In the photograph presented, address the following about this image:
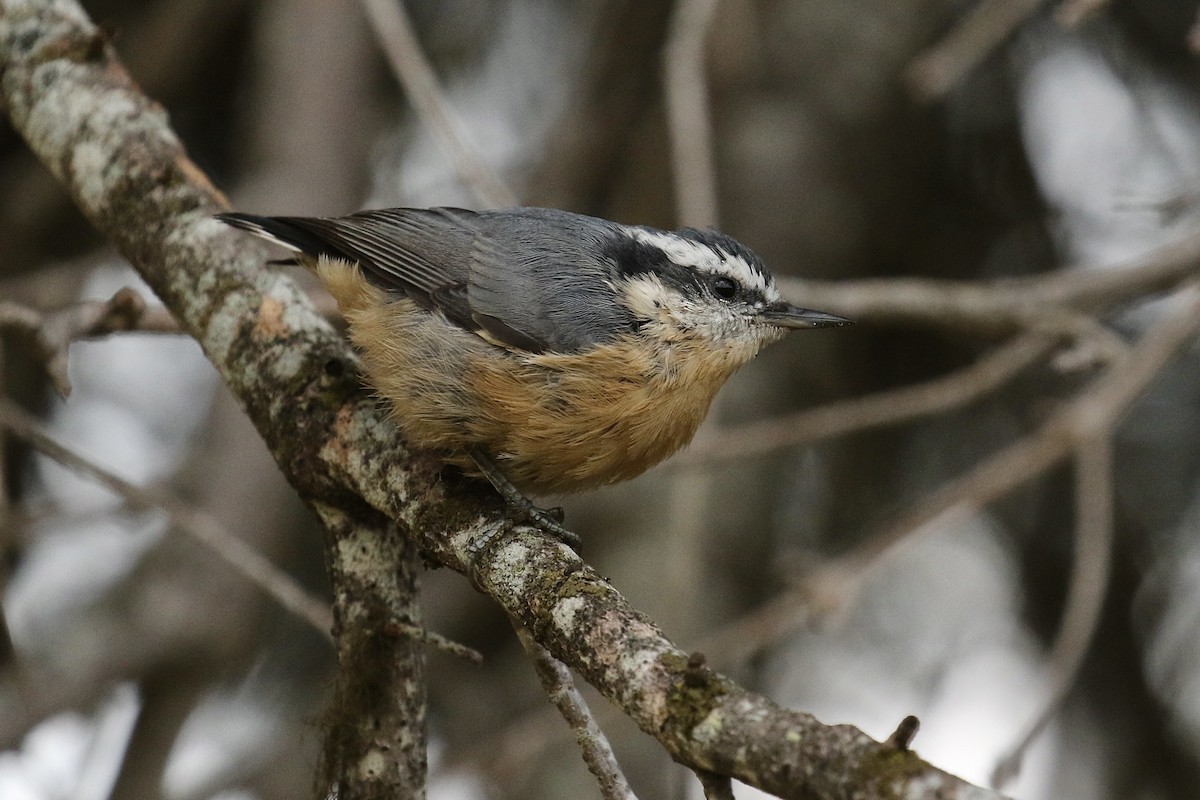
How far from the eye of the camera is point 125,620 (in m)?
3.86

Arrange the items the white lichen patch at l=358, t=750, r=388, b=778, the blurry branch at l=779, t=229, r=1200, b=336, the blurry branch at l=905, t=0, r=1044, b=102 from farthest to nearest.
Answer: the blurry branch at l=779, t=229, r=1200, b=336
the blurry branch at l=905, t=0, r=1044, b=102
the white lichen patch at l=358, t=750, r=388, b=778

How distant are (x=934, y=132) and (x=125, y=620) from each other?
3873 mm

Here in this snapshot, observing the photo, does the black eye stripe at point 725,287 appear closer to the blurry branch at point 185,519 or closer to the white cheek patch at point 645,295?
the white cheek patch at point 645,295

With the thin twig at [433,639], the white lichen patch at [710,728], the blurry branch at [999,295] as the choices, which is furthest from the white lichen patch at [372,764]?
the blurry branch at [999,295]

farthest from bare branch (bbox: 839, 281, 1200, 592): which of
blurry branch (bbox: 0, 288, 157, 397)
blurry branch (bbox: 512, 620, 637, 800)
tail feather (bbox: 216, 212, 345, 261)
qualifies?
blurry branch (bbox: 0, 288, 157, 397)

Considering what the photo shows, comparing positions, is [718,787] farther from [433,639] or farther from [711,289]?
[711,289]

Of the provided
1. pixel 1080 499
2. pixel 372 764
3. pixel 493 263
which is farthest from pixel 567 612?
pixel 1080 499

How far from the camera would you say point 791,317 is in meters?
3.07

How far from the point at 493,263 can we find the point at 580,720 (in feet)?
4.67

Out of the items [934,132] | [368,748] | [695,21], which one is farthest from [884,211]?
[368,748]

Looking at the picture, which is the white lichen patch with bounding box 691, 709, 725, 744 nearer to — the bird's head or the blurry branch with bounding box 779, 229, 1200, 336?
the bird's head

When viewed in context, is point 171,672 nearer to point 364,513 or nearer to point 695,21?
point 364,513

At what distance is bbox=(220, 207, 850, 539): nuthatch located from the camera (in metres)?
2.64

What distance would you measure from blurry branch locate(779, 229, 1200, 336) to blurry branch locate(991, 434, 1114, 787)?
0.49m
